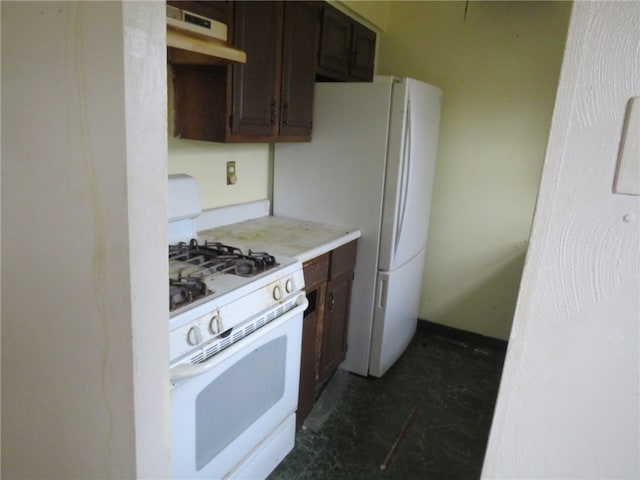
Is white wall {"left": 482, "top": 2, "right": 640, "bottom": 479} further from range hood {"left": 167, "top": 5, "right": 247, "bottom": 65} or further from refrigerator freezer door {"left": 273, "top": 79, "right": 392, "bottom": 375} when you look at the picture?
refrigerator freezer door {"left": 273, "top": 79, "right": 392, "bottom": 375}

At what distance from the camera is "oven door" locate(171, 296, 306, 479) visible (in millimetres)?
1376

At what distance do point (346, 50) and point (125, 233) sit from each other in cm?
244

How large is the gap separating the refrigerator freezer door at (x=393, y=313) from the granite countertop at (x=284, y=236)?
38cm

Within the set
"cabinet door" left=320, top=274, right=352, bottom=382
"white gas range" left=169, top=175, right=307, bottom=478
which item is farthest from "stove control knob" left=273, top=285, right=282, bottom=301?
"cabinet door" left=320, top=274, right=352, bottom=382

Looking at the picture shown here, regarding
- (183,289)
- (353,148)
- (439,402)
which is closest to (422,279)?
(439,402)

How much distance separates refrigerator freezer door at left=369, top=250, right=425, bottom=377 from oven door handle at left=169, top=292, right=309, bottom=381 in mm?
870

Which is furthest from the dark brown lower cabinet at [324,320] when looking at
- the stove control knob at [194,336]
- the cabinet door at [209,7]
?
the cabinet door at [209,7]

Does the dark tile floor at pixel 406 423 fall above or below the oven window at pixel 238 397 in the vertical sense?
below

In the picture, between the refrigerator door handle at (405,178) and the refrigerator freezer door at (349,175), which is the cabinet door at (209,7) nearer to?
the refrigerator freezer door at (349,175)

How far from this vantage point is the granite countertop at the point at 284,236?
2.07 metres

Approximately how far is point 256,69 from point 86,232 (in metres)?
1.56

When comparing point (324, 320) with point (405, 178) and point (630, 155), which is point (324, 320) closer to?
point (405, 178)

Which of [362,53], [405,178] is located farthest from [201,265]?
[362,53]

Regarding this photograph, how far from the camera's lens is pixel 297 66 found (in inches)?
90.4
